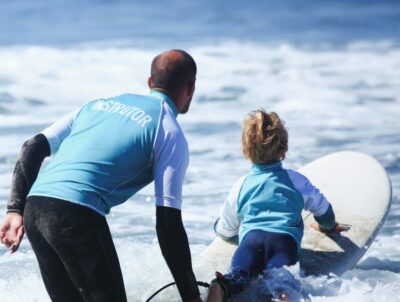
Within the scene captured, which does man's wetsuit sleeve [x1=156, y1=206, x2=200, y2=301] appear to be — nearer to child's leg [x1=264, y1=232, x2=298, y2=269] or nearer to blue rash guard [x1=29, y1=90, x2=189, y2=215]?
blue rash guard [x1=29, y1=90, x2=189, y2=215]

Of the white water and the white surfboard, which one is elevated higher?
the white surfboard

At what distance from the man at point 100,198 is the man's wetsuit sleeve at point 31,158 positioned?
0.02 meters

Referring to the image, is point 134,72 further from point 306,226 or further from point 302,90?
point 306,226

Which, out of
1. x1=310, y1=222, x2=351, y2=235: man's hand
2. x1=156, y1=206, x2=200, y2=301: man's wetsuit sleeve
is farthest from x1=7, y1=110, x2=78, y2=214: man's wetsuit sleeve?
x1=310, y1=222, x2=351, y2=235: man's hand

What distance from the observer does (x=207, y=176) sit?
747 cm

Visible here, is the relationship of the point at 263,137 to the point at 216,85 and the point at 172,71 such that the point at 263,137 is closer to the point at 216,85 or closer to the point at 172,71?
the point at 172,71

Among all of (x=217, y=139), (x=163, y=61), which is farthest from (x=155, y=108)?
(x=217, y=139)

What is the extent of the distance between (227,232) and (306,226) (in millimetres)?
535

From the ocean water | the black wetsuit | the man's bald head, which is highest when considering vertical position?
the man's bald head

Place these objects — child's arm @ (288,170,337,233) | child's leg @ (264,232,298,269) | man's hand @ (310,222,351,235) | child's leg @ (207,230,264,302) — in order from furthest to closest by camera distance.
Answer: man's hand @ (310,222,351,235) < child's arm @ (288,170,337,233) < child's leg @ (264,232,298,269) < child's leg @ (207,230,264,302)

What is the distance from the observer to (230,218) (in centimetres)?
438

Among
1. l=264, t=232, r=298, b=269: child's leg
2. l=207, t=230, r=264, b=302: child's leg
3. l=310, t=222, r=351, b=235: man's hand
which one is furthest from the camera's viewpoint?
l=310, t=222, r=351, b=235: man's hand

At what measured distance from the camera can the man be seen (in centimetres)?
299

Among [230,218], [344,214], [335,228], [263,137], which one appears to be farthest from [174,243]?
[344,214]
